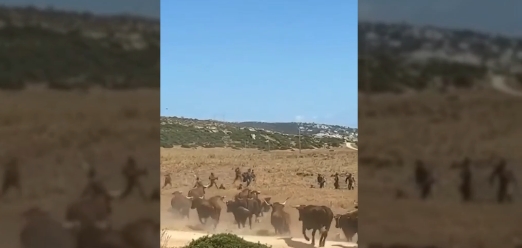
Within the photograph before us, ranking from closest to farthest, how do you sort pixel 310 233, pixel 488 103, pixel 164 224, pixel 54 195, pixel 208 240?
pixel 488 103 → pixel 54 195 → pixel 208 240 → pixel 310 233 → pixel 164 224

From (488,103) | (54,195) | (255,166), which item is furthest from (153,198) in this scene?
(255,166)

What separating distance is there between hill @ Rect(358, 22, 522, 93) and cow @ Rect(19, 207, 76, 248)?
37.5 inches

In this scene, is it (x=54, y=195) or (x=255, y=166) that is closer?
(x=54, y=195)

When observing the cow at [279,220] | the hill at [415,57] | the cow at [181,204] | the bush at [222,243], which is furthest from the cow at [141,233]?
the cow at [181,204]

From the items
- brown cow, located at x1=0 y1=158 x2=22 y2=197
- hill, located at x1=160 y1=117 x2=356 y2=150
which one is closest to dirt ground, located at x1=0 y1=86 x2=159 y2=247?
brown cow, located at x1=0 y1=158 x2=22 y2=197

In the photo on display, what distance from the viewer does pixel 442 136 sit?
1414 millimetres

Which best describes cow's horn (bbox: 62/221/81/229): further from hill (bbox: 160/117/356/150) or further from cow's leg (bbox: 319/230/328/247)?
hill (bbox: 160/117/356/150)

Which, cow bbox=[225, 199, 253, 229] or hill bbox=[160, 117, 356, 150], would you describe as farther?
hill bbox=[160, 117, 356, 150]

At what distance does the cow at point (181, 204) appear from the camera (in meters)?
8.61

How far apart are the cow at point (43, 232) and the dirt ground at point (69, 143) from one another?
21 mm

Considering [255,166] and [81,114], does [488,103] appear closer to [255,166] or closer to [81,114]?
[81,114]

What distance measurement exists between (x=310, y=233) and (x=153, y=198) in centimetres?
620

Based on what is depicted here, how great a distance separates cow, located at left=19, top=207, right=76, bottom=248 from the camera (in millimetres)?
1479

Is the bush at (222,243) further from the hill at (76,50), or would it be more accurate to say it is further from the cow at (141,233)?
the hill at (76,50)
